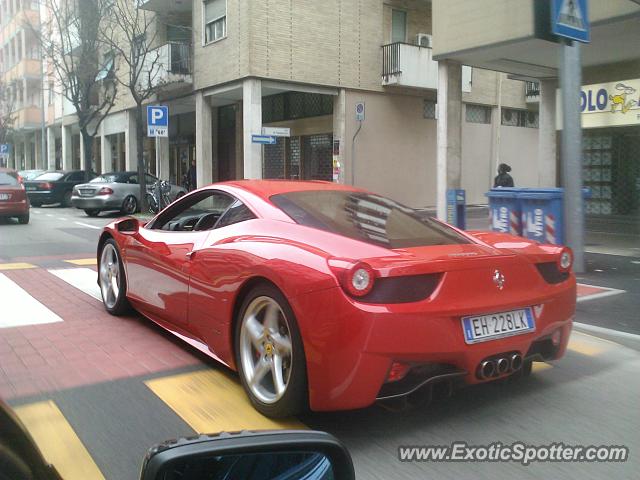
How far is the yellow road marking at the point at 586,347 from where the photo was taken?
193 inches

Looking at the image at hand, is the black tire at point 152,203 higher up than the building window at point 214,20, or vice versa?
the building window at point 214,20

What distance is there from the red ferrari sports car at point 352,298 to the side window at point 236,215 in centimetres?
1

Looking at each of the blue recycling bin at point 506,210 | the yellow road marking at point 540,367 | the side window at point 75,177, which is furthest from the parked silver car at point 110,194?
the yellow road marking at point 540,367

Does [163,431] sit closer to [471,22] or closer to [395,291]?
[395,291]

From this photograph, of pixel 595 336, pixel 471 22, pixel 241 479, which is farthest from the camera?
pixel 471 22

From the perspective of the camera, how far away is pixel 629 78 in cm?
1370

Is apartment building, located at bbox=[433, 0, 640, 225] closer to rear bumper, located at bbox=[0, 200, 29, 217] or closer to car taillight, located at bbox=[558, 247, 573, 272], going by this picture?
car taillight, located at bbox=[558, 247, 573, 272]

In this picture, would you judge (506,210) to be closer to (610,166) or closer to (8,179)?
(610,166)

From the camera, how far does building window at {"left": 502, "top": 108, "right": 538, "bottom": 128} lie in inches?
1064

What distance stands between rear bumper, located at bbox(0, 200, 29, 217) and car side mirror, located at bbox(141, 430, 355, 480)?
54.9 feet

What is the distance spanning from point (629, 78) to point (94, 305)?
490 inches

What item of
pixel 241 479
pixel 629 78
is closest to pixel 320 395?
pixel 241 479

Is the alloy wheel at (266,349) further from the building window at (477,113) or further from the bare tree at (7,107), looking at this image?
the bare tree at (7,107)

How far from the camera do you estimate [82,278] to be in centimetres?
803
